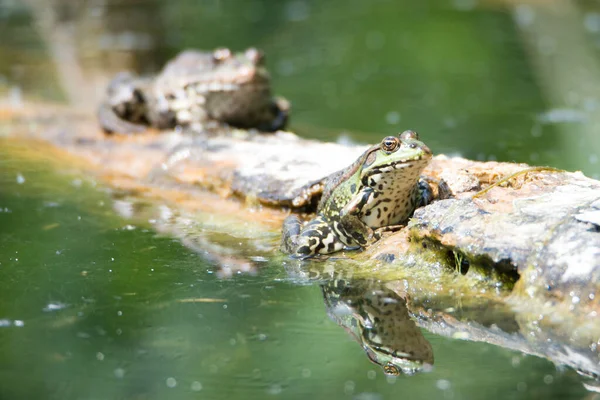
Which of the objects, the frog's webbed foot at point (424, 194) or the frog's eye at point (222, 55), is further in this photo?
the frog's eye at point (222, 55)

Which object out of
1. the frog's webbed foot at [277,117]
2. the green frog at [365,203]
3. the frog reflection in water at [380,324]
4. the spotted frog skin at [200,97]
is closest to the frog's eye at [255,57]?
the spotted frog skin at [200,97]

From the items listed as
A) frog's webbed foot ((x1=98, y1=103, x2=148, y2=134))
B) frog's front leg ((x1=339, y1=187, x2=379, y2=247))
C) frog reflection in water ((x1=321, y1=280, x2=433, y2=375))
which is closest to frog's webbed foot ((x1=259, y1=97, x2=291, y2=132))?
frog's webbed foot ((x1=98, y1=103, x2=148, y2=134))

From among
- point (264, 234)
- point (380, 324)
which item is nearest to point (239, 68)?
point (264, 234)

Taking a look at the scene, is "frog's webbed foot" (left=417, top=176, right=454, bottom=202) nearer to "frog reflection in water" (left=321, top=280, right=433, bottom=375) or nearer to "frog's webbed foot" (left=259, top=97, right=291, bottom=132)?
"frog reflection in water" (left=321, top=280, right=433, bottom=375)

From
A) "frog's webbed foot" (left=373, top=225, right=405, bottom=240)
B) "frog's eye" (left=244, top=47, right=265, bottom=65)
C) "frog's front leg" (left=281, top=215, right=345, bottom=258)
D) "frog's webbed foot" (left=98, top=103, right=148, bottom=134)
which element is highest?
"frog's eye" (left=244, top=47, right=265, bottom=65)

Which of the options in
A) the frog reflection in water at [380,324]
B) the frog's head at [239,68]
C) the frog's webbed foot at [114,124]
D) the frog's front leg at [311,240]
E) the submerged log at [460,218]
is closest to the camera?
the frog reflection in water at [380,324]

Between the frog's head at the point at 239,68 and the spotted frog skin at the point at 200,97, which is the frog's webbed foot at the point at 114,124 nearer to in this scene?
the spotted frog skin at the point at 200,97
